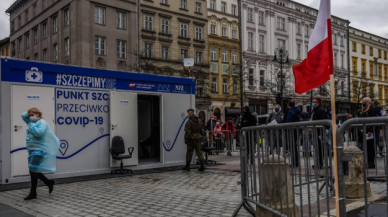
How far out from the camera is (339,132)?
10.9 feet

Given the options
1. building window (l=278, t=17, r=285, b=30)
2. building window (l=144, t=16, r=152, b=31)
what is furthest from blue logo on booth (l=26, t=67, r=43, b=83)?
building window (l=278, t=17, r=285, b=30)

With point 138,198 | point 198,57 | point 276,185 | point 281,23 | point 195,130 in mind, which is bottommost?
point 138,198

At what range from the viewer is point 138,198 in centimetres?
743

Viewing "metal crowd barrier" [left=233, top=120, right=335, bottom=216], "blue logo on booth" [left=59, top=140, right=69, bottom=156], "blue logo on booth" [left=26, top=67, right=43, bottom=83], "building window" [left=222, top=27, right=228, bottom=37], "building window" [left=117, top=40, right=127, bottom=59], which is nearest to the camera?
"metal crowd barrier" [left=233, top=120, right=335, bottom=216]

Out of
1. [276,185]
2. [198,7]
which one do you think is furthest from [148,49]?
[276,185]

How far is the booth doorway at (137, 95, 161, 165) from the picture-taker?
1448 centimetres

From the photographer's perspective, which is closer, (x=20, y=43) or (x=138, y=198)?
(x=138, y=198)

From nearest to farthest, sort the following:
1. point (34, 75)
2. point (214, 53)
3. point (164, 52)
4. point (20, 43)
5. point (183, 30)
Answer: point (34, 75) < point (164, 52) < point (183, 30) < point (214, 53) < point (20, 43)

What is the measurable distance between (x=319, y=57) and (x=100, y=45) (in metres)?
33.7

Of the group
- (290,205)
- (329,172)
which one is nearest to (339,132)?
(329,172)

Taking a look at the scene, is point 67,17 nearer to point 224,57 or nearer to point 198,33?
point 198,33

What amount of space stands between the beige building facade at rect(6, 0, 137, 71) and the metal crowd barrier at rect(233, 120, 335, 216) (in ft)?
101

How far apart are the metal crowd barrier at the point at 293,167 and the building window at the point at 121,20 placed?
34.3 meters

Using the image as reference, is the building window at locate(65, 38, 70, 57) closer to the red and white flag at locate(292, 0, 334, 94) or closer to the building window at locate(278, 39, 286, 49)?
the building window at locate(278, 39, 286, 49)
